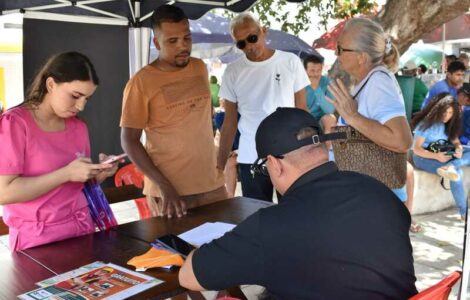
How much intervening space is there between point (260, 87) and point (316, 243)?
2.18m

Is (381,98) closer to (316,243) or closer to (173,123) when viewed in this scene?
(173,123)

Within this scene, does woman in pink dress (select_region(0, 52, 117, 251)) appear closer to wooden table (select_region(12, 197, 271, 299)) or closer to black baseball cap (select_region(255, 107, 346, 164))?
wooden table (select_region(12, 197, 271, 299))

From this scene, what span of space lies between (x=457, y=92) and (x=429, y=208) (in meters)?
1.77

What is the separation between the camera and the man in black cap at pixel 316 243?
1.21m

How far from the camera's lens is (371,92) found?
2.40m

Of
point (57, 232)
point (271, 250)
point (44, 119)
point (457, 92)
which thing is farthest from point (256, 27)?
point (457, 92)

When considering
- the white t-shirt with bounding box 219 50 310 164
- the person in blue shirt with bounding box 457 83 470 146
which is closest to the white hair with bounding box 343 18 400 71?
the white t-shirt with bounding box 219 50 310 164

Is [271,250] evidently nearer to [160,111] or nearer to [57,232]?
[57,232]

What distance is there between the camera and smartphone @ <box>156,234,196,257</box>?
186cm

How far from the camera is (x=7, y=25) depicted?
16.7ft

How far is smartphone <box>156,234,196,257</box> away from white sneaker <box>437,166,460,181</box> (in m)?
4.27

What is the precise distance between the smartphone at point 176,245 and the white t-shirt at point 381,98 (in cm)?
112

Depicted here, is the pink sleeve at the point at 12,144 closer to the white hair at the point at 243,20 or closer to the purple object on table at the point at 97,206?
the purple object on table at the point at 97,206

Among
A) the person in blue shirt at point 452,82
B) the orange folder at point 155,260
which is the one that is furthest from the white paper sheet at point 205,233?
the person in blue shirt at point 452,82
